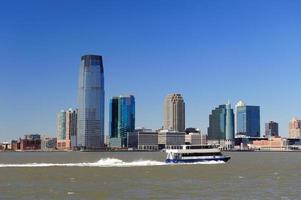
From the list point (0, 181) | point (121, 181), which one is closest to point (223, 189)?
point (121, 181)

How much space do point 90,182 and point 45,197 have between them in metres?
22.1

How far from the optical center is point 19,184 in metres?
88.8

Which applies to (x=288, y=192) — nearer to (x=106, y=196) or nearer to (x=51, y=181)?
(x=106, y=196)

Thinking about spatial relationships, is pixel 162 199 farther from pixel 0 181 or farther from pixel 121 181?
pixel 0 181

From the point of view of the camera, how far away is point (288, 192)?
242 ft

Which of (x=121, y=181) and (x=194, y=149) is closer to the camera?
(x=121, y=181)

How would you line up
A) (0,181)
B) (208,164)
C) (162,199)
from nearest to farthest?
(162,199), (0,181), (208,164)

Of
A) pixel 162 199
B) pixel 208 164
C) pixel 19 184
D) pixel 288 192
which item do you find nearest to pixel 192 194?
pixel 162 199

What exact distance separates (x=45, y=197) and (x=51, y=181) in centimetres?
2486

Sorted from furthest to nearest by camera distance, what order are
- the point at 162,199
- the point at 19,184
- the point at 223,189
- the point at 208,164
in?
1. the point at 208,164
2. the point at 19,184
3. the point at 223,189
4. the point at 162,199

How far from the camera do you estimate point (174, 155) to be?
15512 centimetres

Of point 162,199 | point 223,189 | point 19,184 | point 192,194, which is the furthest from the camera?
point 19,184

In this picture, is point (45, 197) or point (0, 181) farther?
point (0, 181)

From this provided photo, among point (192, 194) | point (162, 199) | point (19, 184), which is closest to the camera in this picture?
point (162, 199)
